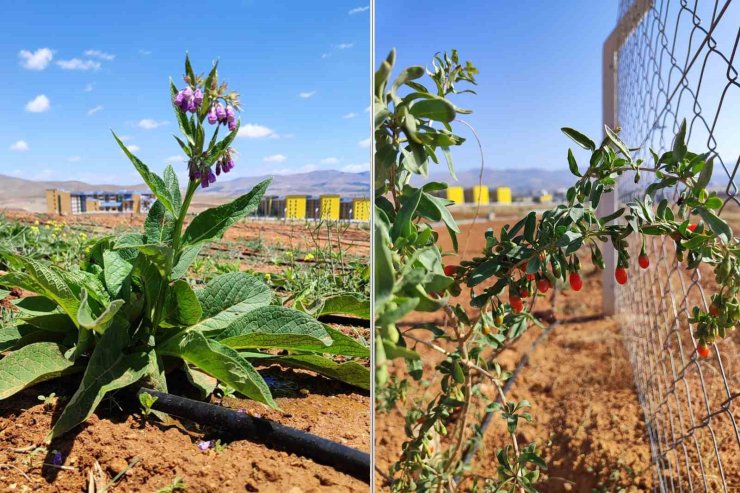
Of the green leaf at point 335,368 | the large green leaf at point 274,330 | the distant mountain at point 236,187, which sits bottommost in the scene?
the green leaf at point 335,368

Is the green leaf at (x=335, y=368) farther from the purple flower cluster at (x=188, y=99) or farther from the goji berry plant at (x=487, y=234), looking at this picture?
the purple flower cluster at (x=188, y=99)

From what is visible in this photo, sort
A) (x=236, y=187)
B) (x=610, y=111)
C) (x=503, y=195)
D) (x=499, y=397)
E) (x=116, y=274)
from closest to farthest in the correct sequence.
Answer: (x=236, y=187)
(x=116, y=274)
(x=499, y=397)
(x=610, y=111)
(x=503, y=195)

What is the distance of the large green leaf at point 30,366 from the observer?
97 centimetres

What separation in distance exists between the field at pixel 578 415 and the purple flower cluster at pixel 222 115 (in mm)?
507

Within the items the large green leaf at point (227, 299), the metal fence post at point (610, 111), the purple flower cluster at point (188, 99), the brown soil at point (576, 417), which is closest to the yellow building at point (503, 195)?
the metal fence post at point (610, 111)

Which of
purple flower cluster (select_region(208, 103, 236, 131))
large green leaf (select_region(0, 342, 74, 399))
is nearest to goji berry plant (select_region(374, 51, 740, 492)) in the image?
purple flower cluster (select_region(208, 103, 236, 131))

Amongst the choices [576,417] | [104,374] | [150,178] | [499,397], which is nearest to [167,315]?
[104,374]

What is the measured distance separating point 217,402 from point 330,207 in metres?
0.38

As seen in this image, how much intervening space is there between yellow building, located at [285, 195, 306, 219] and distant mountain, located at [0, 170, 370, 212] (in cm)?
1

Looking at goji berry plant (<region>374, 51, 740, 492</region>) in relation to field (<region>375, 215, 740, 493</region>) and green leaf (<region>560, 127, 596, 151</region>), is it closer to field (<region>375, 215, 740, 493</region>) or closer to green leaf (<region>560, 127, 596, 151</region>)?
green leaf (<region>560, 127, 596, 151</region>)

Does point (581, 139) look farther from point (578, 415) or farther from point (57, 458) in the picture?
point (578, 415)

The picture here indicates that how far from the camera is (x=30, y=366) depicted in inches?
39.3

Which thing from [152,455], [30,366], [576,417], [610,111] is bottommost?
[576,417]

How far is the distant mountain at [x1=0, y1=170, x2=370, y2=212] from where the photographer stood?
975mm
